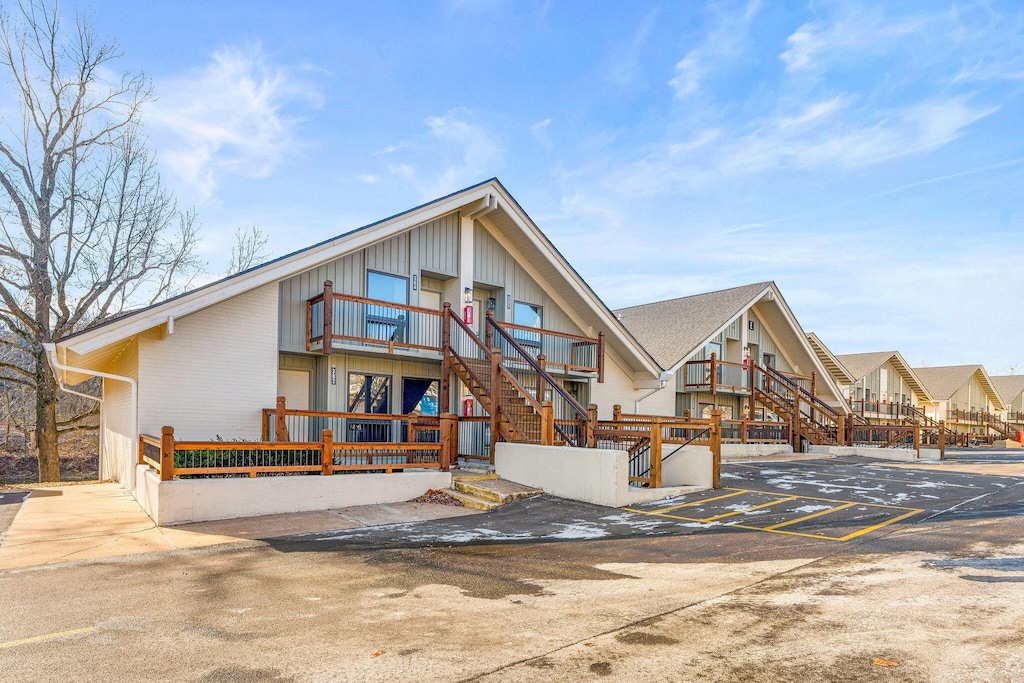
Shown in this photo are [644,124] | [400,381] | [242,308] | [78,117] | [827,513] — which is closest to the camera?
[827,513]

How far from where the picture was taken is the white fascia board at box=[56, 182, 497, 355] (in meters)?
11.7

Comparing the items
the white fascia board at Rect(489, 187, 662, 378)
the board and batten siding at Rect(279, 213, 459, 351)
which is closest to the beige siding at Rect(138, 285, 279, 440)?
the board and batten siding at Rect(279, 213, 459, 351)

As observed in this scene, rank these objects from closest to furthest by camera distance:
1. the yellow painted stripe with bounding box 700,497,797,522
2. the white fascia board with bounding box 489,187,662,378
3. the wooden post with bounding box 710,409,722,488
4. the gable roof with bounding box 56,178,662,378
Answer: the yellow painted stripe with bounding box 700,497,797,522
the gable roof with bounding box 56,178,662,378
the wooden post with bounding box 710,409,722,488
the white fascia board with bounding box 489,187,662,378

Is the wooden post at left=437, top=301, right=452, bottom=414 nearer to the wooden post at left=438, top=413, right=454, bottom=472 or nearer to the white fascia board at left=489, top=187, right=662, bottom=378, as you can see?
the wooden post at left=438, top=413, right=454, bottom=472

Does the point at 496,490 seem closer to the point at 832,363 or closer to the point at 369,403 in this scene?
the point at 369,403

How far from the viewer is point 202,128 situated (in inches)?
629

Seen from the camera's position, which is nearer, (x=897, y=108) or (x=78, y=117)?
(x=897, y=108)

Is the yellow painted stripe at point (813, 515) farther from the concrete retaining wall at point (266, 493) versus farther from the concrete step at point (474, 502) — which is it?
the concrete retaining wall at point (266, 493)

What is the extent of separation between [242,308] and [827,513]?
12.0 meters

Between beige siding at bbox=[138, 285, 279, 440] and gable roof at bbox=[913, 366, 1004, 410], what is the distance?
191ft

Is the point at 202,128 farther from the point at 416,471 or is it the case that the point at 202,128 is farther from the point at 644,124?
the point at 644,124

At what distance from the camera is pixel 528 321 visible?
20.1m

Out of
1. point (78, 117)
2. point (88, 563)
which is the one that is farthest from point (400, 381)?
point (78, 117)

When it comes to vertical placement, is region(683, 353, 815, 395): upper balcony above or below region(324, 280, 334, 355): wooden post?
below
